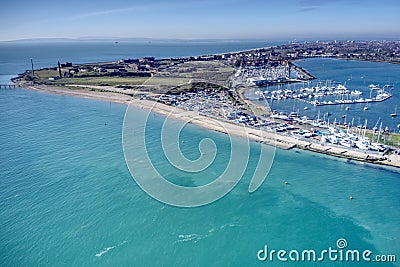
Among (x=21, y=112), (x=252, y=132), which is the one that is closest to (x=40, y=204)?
(x=252, y=132)

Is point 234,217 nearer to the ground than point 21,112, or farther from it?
nearer to the ground

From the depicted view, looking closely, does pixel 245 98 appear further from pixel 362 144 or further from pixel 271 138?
pixel 362 144

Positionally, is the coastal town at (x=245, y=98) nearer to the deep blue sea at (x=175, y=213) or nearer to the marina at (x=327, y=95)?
the marina at (x=327, y=95)

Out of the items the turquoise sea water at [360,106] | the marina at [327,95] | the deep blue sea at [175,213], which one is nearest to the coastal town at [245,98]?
the marina at [327,95]

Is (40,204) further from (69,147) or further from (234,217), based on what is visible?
(234,217)

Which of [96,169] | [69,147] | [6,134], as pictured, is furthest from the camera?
[6,134]

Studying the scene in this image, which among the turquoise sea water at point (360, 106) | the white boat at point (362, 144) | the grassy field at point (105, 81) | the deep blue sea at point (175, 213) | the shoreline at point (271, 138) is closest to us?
the deep blue sea at point (175, 213)

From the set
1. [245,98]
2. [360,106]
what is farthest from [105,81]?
[360,106]
